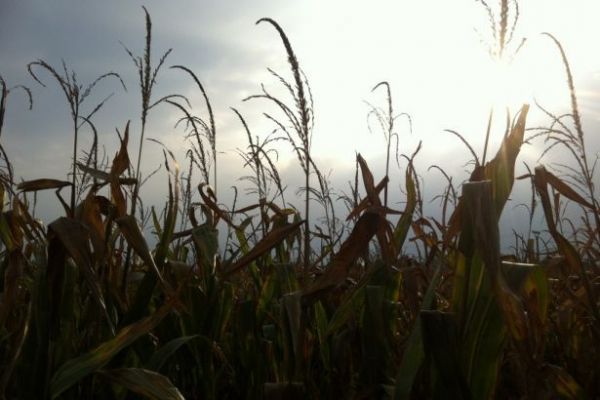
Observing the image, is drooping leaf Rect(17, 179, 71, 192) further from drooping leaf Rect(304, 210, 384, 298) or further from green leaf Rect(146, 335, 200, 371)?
drooping leaf Rect(304, 210, 384, 298)

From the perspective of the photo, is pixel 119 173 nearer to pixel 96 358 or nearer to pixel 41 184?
pixel 41 184

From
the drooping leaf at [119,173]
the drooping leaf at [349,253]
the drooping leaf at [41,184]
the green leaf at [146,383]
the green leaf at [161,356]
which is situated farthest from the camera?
the drooping leaf at [41,184]

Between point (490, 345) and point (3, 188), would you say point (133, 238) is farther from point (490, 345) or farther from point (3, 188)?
point (490, 345)

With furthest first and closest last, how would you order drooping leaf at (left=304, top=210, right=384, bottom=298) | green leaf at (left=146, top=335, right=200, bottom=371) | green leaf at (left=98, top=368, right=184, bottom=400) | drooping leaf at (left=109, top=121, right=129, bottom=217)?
drooping leaf at (left=109, top=121, right=129, bottom=217), green leaf at (left=146, top=335, right=200, bottom=371), drooping leaf at (left=304, top=210, right=384, bottom=298), green leaf at (left=98, top=368, right=184, bottom=400)

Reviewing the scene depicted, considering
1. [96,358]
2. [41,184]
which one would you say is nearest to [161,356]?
[96,358]

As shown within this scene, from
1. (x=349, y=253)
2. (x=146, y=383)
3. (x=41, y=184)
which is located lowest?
(x=146, y=383)

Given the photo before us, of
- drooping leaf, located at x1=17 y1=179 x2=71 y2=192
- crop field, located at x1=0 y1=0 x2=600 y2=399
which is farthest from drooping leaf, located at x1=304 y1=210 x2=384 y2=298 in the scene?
drooping leaf, located at x1=17 y1=179 x2=71 y2=192

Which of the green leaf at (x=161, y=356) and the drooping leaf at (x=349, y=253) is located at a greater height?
the drooping leaf at (x=349, y=253)

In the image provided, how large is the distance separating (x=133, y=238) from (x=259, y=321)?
2.59ft

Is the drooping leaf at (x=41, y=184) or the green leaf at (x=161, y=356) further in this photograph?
the drooping leaf at (x=41, y=184)

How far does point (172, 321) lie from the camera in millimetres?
2023

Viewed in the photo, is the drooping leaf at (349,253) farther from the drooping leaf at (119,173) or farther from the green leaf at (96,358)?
the drooping leaf at (119,173)

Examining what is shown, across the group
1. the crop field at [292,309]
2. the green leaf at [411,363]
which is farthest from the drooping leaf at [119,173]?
the green leaf at [411,363]

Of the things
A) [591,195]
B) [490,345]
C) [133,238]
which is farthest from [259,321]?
[591,195]
